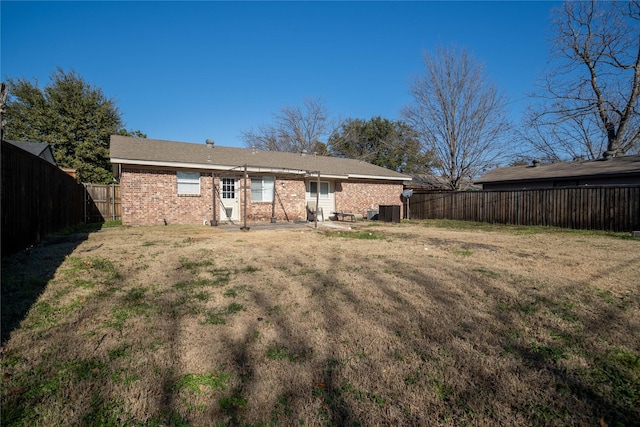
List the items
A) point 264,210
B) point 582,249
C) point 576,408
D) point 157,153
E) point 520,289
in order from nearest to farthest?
1. point 576,408
2. point 520,289
3. point 582,249
4. point 157,153
5. point 264,210

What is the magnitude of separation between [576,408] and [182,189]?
540 inches

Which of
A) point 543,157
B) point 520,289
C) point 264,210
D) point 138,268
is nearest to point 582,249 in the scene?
point 520,289

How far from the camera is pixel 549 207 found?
44.7 ft

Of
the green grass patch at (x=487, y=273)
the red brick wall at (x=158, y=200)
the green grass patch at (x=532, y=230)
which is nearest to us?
the green grass patch at (x=487, y=273)

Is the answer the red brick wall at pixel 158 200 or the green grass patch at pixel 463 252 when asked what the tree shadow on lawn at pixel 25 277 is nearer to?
the red brick wall at pixel 158 200

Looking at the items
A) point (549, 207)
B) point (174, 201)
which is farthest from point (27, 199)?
point (549, 207)

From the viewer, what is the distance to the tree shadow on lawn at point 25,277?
9.81ft

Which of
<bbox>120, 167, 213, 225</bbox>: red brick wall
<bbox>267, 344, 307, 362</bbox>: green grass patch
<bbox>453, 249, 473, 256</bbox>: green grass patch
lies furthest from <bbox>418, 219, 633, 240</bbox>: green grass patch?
<bbox>267, 344, 307, 362</bbox>: green grass patch

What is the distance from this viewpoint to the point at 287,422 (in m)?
1.73

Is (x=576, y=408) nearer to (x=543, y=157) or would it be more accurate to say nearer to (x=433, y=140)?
(x=433, y=140)

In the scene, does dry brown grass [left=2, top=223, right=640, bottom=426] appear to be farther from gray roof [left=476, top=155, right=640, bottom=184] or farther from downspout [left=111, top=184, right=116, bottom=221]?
gray roof [left=476, top=155, right=640, bottom=184]

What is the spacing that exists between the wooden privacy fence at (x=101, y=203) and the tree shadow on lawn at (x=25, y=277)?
28.6ft

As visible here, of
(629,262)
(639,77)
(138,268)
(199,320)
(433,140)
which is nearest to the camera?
(199,320)

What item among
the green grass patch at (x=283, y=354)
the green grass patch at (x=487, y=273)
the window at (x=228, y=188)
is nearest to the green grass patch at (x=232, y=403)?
the green grass patch at (x=283, y=354)
